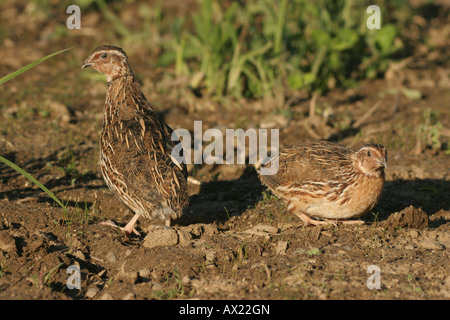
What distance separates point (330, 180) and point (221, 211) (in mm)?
1304

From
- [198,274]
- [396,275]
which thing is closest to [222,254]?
[198,274]

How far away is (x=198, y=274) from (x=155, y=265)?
0.40 meters

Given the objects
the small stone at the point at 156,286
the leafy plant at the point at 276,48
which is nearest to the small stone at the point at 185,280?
the small stone at the point at 156,286

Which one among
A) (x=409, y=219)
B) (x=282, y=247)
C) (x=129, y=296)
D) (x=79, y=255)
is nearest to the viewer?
(x=129, y=296)

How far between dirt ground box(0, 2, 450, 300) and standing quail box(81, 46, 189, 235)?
0.97 ft

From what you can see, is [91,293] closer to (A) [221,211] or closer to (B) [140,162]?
(B) [140,162]

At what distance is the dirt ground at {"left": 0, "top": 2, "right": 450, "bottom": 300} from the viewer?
5301 millimetres

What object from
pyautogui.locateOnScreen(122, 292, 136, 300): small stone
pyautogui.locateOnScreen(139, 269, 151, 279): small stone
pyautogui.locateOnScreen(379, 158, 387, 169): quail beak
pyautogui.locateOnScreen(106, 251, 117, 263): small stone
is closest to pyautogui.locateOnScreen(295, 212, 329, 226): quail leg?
pyautogui.locateOnScreen(379, 158, 387, 169): quail beak

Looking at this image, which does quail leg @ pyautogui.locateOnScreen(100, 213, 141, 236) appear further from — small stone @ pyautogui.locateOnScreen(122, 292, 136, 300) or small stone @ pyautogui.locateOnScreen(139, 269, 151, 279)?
small stone @ pyautogui.locateOnScreen(122, 292, 136, 300)

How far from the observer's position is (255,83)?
9.63 m

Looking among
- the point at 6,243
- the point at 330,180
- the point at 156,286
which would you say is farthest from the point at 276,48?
the point at 6,243

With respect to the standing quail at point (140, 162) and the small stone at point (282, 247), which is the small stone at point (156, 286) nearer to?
the standing quail at point (140, 162)

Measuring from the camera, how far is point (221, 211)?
691 centimetres

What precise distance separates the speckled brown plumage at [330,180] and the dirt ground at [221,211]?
221 mm
